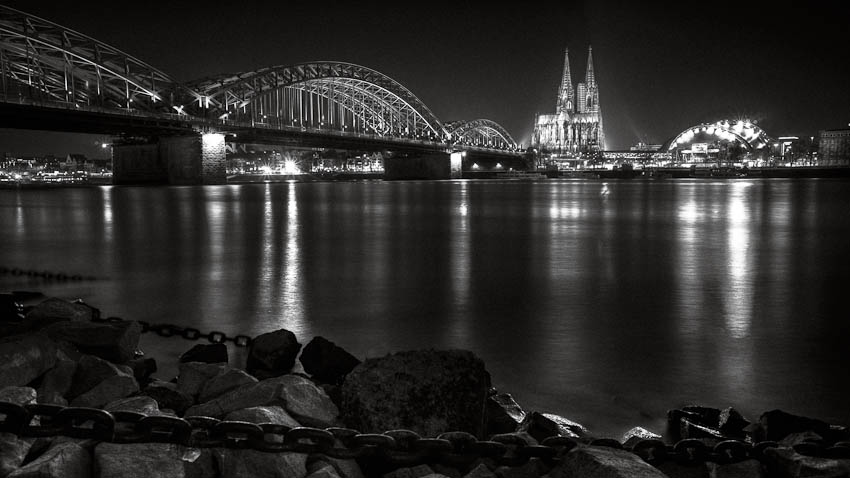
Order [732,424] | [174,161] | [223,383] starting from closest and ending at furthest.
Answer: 1. [732,424]
2. [223,383]
3. [174,161]

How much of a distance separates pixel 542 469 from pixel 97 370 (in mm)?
3128

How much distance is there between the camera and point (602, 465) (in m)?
2.75

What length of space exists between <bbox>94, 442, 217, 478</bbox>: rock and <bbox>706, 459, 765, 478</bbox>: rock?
8.08 ft

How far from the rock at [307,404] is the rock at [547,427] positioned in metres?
Result: 1.14

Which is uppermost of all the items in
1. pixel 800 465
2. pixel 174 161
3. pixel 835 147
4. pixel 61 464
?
pixel 835 147

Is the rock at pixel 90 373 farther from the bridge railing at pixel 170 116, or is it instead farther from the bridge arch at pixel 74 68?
the bridge arch at pixel 74 68

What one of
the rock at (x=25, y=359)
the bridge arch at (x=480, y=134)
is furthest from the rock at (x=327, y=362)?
the bridge arch at (x=480, y=134)

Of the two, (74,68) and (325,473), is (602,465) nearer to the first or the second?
(325,473)

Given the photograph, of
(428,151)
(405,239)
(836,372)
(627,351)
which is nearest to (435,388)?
(627,351)

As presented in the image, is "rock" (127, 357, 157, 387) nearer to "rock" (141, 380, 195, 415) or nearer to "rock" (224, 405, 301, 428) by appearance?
"rock" (141, 380, 195, 415)

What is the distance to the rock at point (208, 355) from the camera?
5324 millimetres

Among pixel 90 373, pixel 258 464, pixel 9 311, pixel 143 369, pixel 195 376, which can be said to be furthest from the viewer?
pixel 9 311

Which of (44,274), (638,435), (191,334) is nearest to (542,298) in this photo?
(191,334)

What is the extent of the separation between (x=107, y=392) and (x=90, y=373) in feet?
1.43
